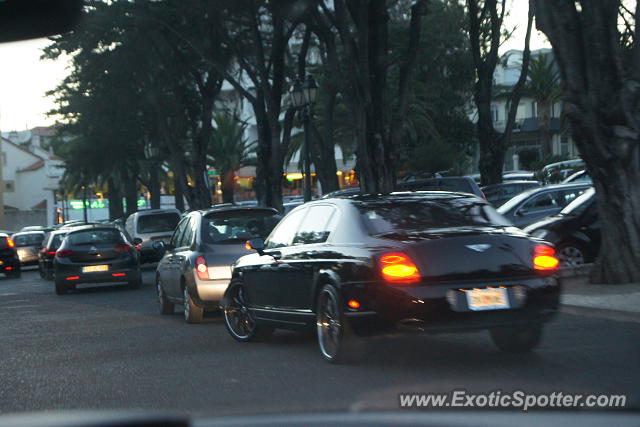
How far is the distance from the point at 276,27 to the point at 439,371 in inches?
847

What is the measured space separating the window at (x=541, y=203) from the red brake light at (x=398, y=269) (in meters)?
15.3

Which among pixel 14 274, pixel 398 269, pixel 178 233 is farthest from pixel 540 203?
pixel 14 274

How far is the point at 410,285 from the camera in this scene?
29.0 ft

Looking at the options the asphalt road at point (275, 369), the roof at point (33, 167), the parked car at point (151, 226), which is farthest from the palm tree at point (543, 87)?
the roof at point (33, 167)

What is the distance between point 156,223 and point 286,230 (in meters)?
21.1

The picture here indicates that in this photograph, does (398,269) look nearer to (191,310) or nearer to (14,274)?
(191,310)

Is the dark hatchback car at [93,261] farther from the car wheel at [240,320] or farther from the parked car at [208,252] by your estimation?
the car wheel at [240,320]

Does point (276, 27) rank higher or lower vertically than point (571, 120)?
higher

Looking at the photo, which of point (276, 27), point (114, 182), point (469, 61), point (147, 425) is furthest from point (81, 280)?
point (114, 182)

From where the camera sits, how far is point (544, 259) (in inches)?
366

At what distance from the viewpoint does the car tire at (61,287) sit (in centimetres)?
2377

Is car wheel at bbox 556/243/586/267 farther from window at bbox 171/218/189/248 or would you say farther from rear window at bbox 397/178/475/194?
rear window at bbox 397/178/475/194

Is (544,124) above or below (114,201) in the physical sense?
above

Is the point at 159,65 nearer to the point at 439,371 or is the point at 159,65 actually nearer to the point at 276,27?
the point at 276,27
